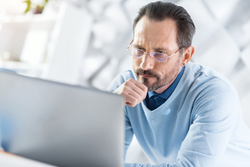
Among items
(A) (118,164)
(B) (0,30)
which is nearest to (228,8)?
(A) (118,164)

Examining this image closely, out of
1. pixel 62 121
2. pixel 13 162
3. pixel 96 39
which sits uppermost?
pixel 96 39

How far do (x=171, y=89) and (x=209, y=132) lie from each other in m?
0.28

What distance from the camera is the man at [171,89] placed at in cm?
81

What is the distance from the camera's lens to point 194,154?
2.27 feet

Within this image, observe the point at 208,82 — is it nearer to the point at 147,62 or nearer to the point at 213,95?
the point at 213,95

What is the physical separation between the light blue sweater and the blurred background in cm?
51

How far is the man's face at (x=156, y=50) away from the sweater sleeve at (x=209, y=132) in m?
0.19

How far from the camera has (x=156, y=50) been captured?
910 mm

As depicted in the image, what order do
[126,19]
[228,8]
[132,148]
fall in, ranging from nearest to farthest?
[228,8]
[132,148]
[126,19]

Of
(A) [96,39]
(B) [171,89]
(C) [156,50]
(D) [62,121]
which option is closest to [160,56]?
(C) [156,50]

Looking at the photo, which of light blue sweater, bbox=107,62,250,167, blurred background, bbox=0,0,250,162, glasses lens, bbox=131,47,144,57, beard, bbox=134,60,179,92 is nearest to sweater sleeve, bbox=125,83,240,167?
light blue sweater, bbox=107,62,250,167

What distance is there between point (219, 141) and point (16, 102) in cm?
63

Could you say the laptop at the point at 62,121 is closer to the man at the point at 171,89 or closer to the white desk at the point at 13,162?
the white desk at the point at 13,162

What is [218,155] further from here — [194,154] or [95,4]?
[95,4]
